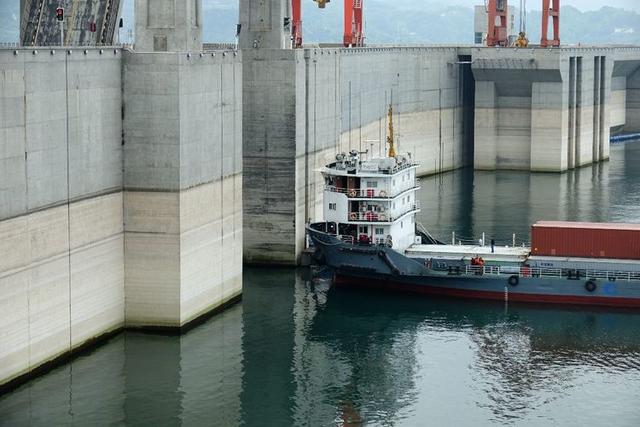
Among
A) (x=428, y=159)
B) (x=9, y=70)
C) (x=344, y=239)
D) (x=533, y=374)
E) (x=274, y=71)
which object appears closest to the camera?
(x=9, y=70)

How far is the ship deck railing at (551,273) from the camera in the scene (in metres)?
51.7

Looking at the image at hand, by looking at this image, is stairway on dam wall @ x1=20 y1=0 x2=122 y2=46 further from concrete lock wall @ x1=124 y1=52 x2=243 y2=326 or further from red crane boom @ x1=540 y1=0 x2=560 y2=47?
red crane boom @ x1=540 y1=0 x2=560 y2=47

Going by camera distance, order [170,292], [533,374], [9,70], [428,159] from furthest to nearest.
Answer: [428,159]
[170,292]
[533,374]
[9,70]

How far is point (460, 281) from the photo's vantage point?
5291 cm

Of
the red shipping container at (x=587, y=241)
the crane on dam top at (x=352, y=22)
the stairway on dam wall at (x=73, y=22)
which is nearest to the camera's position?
the red shipping container at (x=587, y=241)

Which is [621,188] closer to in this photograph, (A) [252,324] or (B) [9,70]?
(A) [252,324]

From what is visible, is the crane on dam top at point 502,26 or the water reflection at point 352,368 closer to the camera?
the water reflection at point 352,368

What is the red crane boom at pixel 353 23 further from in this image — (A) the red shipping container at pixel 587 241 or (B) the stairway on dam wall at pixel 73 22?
(A) the red shipping container at pixel 587 241

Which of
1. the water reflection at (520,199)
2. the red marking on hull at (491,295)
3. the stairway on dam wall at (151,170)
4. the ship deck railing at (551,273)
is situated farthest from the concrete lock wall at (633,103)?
the red marking on hull at (491,295)

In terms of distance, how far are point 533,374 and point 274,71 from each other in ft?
71.4

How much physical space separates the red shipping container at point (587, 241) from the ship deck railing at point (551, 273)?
104cm

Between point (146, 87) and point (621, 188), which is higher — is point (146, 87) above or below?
above

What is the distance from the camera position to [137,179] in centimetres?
4538

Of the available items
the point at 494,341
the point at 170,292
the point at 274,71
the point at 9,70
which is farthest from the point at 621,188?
the point at 9,70
